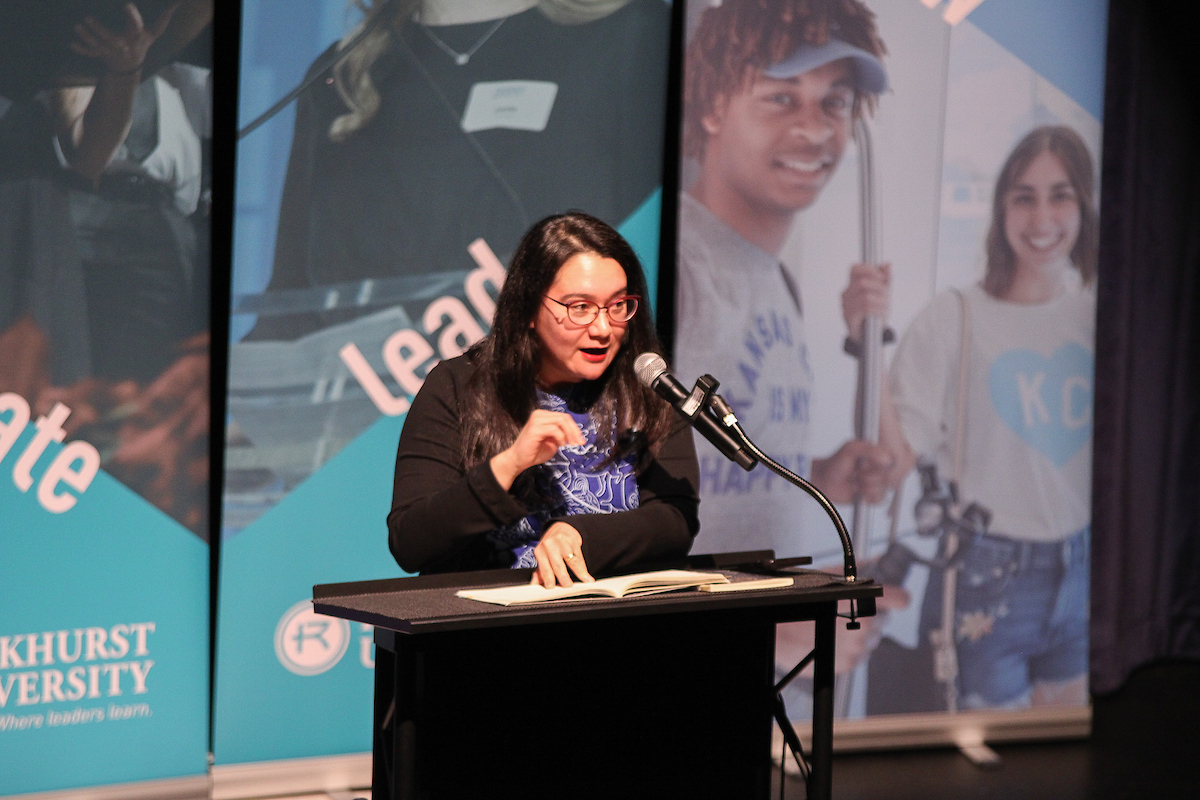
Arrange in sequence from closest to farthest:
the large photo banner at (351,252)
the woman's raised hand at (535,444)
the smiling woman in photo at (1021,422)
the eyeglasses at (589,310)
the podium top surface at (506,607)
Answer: the podium top surface at (506,607)
the woman's raised hand at (535,444)
the eyeglasses at (589,310)
the large photo banner at (351,252)
the smiling woman in photo at (1021,422)

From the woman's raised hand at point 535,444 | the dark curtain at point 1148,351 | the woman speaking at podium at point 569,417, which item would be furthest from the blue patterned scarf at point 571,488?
the dark curtain at point 1148,351

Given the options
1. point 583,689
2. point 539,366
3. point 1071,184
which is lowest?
point 583,689

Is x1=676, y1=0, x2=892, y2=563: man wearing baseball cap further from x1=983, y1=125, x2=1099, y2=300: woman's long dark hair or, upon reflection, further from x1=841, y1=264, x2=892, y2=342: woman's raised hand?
x1=983, y1=125, x2=1099, y2=300: woman's long dark hair

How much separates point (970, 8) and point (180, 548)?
297 cm

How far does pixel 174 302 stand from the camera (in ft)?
10.8

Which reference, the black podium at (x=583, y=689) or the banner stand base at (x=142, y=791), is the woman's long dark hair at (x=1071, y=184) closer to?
the black podium at (x=583, y=689)

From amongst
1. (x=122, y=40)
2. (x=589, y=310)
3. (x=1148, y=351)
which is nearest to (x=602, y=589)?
(x=589, y=310)

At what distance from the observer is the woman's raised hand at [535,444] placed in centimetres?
199

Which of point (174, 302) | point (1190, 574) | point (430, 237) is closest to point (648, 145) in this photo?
point (430, 237)

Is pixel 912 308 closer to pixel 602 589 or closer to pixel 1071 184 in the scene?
pixel 1071 184

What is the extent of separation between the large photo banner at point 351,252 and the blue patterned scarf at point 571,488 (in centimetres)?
126

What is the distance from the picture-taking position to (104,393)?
3223 millimetres

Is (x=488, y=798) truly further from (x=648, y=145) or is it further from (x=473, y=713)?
(x=648, y=145)

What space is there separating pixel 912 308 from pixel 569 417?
2132 millimetres
